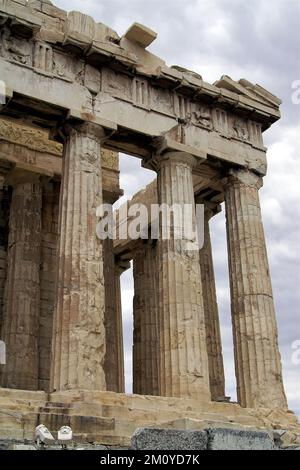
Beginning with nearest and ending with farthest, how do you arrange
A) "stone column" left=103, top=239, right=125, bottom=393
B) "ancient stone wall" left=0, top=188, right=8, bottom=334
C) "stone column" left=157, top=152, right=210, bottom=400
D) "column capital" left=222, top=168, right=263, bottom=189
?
"stone column" left=157, top=152, right=210, bottom=400
"ancient stone wall" left=0, top=188, right=8, bottom=334
"column capital" left=222, top=168, right=263, bottom=189
"stone column" left=103, top=239, right=125, bottom=393

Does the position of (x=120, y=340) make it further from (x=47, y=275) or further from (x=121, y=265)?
(x=47, y=275)

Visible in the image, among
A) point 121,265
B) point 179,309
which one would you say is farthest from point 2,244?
point 121,265

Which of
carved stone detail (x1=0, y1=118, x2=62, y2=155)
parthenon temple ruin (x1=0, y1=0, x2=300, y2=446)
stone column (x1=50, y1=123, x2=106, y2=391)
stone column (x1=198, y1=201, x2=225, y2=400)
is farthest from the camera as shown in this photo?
stone column (x1=198, y1=201, x2=225, y2=400)

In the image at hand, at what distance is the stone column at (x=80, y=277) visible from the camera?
15.4 meters

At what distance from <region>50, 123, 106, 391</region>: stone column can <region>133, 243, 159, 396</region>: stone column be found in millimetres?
7139

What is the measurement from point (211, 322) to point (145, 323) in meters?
2.70

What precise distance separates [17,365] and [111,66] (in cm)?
947

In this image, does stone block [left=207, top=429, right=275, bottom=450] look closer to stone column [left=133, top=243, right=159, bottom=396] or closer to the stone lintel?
the stone lintel

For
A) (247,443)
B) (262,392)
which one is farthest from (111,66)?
(247,443)

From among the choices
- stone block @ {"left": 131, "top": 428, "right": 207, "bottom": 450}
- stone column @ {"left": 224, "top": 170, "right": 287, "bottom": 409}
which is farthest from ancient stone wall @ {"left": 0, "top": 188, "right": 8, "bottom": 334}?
stone block @ {"left": 131, "top": 428, "right": 207, "bottom": 450}

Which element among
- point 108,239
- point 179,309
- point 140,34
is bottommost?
point 179,309

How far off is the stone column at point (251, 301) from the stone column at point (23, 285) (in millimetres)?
6346

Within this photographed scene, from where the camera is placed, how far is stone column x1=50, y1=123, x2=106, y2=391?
15.4 m

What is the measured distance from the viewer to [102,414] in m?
14.3
